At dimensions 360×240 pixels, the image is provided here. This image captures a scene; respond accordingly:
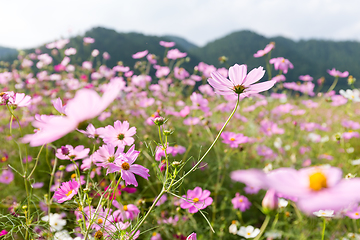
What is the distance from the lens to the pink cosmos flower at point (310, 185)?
201mm

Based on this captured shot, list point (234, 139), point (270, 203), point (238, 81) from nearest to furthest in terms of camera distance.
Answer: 1. point (270, 203)
2. point (238, 81)
3. point (234, 139)

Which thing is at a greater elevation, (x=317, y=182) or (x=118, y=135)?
(x=317, y=182)

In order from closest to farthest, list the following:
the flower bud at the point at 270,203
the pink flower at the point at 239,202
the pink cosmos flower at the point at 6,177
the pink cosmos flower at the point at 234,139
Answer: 1. the flower bud at the point at 270,203
2. the pink cosmos flower at the point at 234,139
3. the pink flower at the point at 239,202
4. the pink cosmos flower at the point at 6,177

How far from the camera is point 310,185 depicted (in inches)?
9.5

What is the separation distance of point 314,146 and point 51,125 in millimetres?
2887

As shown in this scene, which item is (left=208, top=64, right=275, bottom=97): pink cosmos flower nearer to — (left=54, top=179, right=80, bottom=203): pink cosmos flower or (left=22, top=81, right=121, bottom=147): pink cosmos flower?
(left=22, top=81, right=121, bottom=147): pink cosmos flower

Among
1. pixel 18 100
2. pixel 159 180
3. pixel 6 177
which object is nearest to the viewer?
pixel 18 100

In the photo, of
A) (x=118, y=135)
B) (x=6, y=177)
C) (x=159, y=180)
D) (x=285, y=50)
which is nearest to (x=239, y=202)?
(x=159, y=180)

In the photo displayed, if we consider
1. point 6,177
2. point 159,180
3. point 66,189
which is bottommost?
point 6,177

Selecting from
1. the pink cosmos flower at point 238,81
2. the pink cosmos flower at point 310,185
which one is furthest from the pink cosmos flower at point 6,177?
the pink cosmos flower at point 310,185

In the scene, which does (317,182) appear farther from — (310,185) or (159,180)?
(159,180)

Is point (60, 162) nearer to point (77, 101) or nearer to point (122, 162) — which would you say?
point (122, 162)

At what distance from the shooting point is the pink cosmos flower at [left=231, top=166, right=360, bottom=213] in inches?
7.9

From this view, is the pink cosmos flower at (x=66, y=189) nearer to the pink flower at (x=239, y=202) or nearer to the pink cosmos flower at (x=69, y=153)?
the pink cosmos flower at (x=69, y=153)
